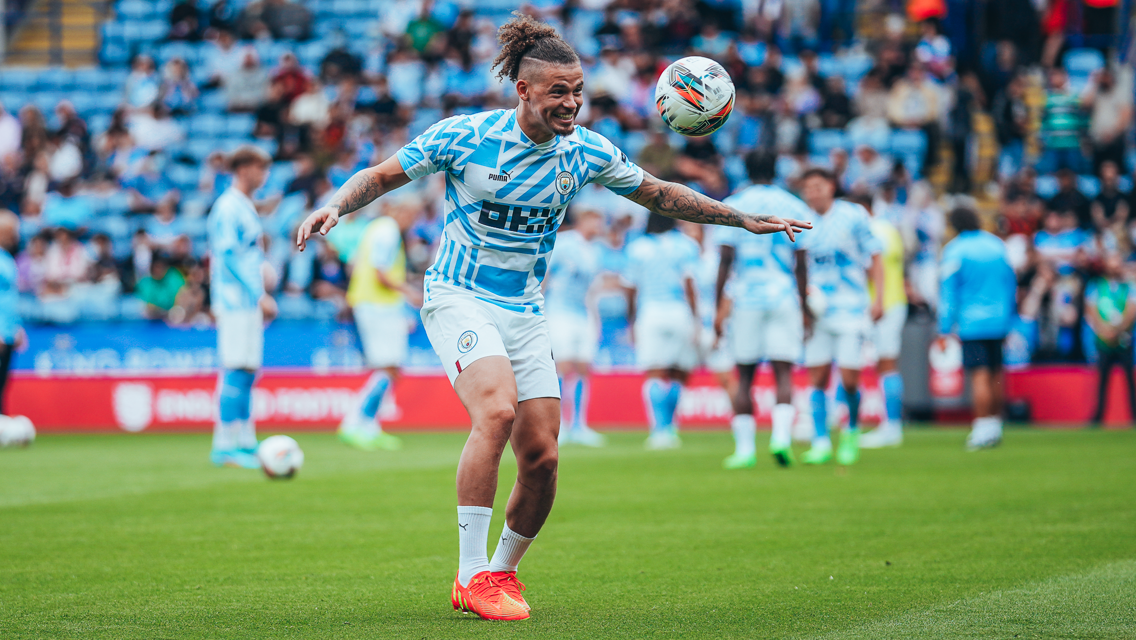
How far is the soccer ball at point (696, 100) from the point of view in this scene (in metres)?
5.75

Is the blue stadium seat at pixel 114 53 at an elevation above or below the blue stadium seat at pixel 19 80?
above

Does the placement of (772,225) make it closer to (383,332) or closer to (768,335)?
(768,335)

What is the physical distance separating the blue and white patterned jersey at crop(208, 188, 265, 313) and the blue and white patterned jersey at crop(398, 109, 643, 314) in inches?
239

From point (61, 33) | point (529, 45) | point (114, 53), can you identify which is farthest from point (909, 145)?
point (61, 33)

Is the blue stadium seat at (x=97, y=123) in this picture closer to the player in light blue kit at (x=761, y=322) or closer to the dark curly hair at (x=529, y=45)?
the player in light blue kit at (x=761, y=322)

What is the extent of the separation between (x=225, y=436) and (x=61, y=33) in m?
17.9

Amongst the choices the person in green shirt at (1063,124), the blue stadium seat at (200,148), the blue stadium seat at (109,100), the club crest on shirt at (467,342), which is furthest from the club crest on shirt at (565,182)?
the blue stadium seat at (109,100)

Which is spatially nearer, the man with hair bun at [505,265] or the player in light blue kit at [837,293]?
the man with hair bun at [505,265]

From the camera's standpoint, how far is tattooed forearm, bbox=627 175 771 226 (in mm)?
5480

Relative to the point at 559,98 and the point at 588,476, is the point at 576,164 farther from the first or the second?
the point at 588,476

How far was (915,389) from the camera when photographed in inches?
675

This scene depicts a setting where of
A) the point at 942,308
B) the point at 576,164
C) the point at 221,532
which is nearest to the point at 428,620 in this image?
the point at 576,164

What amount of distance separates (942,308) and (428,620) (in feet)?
33.0

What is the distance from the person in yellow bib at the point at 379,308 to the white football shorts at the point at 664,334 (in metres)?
2.61
